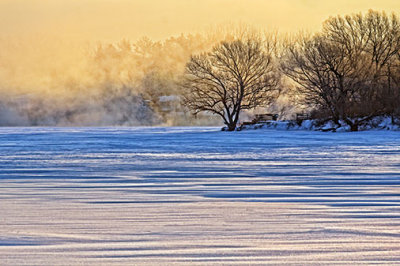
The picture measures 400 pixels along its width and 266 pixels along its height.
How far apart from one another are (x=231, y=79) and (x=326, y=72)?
8487 millimetres

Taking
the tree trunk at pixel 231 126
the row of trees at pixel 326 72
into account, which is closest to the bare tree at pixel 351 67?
the row of trees at pixel 326 72

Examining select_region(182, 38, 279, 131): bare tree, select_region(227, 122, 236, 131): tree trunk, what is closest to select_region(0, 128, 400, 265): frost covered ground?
select_region(227, 122, 236, 131): tree trunk

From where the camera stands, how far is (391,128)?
35188 millimetres

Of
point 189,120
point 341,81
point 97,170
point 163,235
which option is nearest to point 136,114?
point 189,120

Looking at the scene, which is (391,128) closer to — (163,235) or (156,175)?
(156,175)

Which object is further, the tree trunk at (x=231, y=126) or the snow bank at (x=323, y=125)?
the tree trunk at (x=231, y=126)

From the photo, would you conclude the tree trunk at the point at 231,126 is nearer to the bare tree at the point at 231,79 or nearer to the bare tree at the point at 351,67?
the bare tree at the point at 231,79

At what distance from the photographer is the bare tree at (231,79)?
1692 inches

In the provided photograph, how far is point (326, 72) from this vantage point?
129 feet

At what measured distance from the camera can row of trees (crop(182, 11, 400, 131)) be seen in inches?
1489

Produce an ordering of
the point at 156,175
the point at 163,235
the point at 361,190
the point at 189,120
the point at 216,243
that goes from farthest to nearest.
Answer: the point at 189,120
the point at 156,175
the point at 361,190
the point at 163,235
the point at 216,243

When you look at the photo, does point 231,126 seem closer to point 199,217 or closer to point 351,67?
point 351,67

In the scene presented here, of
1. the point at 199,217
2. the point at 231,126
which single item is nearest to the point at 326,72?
the point at 231,126

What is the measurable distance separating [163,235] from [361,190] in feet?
11.7
